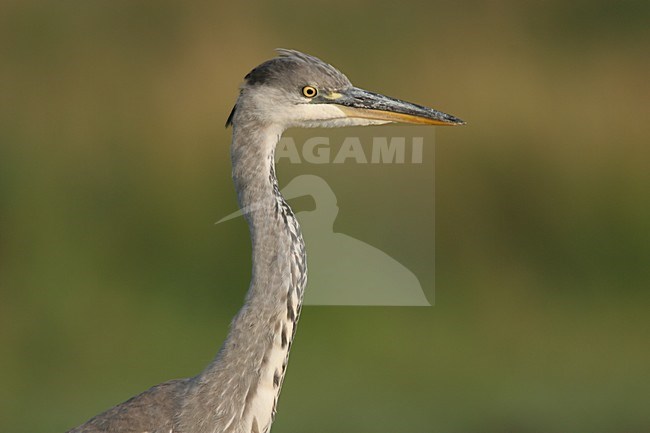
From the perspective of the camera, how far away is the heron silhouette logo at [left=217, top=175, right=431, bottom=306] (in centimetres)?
672

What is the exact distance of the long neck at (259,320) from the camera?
125 inches

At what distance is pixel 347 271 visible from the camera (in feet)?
22.3

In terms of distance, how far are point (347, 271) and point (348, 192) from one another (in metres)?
0.42

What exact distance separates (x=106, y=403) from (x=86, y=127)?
1.93m

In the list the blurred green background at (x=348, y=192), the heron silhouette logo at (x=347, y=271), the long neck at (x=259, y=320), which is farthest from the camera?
the heron silhouette logo at (x=347, y=271)

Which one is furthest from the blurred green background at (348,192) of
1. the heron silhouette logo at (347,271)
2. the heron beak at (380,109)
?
the heron beak at (380,109)

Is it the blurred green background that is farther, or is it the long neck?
the blurred green background

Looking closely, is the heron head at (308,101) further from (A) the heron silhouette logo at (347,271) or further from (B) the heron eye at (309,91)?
(A) the heron silhouette logo at (347,271)

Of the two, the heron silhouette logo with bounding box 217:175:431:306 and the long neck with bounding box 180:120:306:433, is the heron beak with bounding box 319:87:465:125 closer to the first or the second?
the long neck with bounding box 180:120:306:433

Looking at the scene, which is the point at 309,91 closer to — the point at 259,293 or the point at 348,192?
the point at 259,293

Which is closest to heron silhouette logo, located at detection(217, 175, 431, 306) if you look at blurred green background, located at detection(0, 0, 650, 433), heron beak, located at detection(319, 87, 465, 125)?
blurred green background, located at detection(0, 0, 650, 433)

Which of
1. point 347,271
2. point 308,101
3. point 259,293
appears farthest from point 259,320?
point 347,271

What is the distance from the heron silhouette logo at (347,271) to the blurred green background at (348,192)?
7 centimetres

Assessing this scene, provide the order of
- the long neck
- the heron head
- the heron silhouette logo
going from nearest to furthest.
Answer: the long neck
the heron head
the heron silhouette logo
